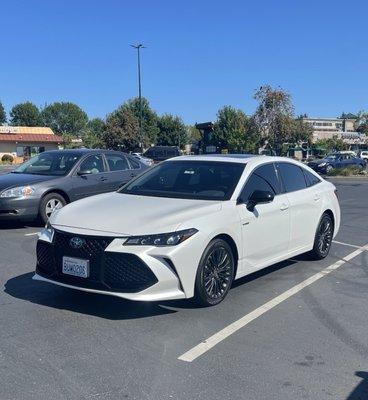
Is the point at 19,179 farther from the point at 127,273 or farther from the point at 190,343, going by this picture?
the point at 190,343

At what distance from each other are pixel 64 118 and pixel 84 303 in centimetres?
11387

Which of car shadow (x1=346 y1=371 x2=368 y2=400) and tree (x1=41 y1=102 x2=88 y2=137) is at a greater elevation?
tree (x1=41 y1=102 x2=88 y2=137)

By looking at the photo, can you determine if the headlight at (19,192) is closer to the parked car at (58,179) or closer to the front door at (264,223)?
the parked car at (58,179)

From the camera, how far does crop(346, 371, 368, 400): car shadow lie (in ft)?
11.5

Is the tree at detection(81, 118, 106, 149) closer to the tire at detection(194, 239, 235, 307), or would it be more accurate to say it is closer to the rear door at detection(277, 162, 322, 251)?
the rear door at detection(277, 162, 322, 251)

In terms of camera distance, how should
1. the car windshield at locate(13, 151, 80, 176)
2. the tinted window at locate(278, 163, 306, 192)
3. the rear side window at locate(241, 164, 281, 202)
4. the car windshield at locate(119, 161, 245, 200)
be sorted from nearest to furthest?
the car windshield at locate(119, 161, 245, 200), the rear side window at locate(241, 164, 281, 202), the tinted window at locate(278, 163, 306, 192), the car windshield at locate(13, 151, 80, 176)

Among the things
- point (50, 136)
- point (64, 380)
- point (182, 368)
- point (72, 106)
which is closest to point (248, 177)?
point (182, 368)

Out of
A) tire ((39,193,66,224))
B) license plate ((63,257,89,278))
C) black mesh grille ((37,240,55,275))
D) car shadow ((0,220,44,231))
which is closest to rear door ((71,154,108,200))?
tire ((39,193,66,224))

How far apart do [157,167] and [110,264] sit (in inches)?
92.0

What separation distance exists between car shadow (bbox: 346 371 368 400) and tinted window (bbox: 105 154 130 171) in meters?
8.15

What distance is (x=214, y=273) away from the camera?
5.24 metres

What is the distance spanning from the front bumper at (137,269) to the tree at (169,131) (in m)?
67.4

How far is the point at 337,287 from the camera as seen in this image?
620cm

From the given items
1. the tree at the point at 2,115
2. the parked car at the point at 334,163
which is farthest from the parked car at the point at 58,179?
the tree at the point at 2,115
